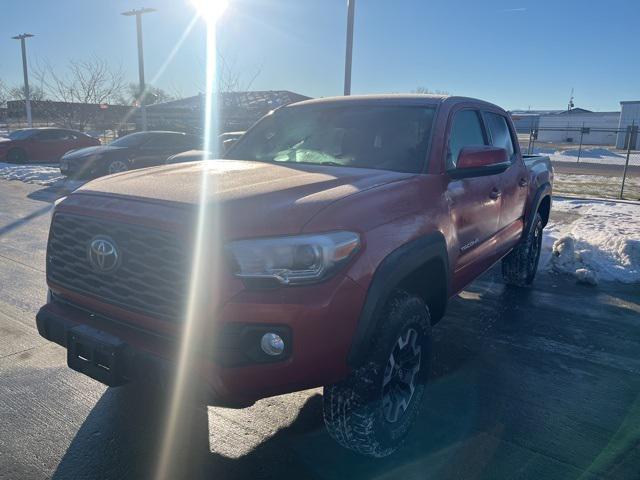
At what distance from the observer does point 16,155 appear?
19.6m

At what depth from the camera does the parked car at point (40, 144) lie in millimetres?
19453

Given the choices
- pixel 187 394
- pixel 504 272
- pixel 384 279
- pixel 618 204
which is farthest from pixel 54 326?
pixel 618 204

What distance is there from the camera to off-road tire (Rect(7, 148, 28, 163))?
19453mm

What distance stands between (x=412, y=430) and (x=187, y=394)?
1451 millimetres

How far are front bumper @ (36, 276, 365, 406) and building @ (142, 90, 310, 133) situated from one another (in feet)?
76.8

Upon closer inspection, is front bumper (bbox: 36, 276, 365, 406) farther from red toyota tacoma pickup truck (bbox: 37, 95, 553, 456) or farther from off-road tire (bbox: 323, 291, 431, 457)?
off-road tire (bbox: 323, 291, 431, 457)

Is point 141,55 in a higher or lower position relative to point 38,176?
higher

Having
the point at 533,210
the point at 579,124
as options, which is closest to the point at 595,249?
the point at 533,210

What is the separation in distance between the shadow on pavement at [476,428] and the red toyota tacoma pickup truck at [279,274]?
0.27 meters

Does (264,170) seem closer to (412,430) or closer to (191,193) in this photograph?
(191,193)

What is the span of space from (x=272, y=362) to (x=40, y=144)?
2064 centimetres

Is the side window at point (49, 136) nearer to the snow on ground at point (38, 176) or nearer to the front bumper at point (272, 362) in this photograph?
the snow on ground at point (38, 176)

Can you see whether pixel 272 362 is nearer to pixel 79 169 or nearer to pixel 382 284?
pixel 382 284

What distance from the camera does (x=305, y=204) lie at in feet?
8.13
